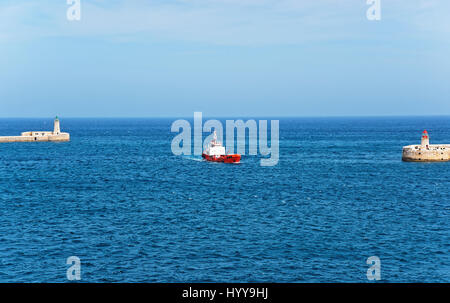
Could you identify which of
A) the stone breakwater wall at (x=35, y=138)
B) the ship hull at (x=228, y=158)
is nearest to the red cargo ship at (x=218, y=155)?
the ship hull at (x=228, y=158)

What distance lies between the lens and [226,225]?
1842 inches

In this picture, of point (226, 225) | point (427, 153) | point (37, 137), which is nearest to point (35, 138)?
point (37, 137)

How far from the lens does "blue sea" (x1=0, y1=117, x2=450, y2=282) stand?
33219mm

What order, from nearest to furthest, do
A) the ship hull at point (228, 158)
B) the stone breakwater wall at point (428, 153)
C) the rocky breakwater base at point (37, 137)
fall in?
the stone breakwater wall at point (428, 153)
the ship hull at point (228, 158)
the rocky breakwater base at point (37, 137)

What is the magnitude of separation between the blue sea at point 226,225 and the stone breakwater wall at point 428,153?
6.57 metres

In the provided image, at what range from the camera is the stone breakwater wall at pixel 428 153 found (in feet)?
327

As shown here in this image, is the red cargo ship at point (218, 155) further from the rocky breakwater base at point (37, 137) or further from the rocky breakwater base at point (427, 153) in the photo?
the rocky breakwater base at point (37, 137)

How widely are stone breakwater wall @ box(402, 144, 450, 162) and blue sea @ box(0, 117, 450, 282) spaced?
259 inches

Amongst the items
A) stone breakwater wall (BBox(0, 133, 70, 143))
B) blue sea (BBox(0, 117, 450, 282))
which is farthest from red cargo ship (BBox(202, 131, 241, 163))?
stone breakwater wall (BBox(0, 133, 70, 143))

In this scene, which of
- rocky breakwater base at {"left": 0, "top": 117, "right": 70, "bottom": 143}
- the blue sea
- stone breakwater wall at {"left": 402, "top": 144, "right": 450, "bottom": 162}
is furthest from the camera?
rocky breakwater base at {"left": 0, "top": 117, "right": 70, "bottom": 143}

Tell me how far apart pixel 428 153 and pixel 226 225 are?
69.5 m

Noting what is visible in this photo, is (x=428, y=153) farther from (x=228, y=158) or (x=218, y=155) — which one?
(x=218, y=155)

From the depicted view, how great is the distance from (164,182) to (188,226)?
111 feet

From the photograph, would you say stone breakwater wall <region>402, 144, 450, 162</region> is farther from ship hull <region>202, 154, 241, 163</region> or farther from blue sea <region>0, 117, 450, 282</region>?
ship hull <region>202, 154, 241, 163</region>
